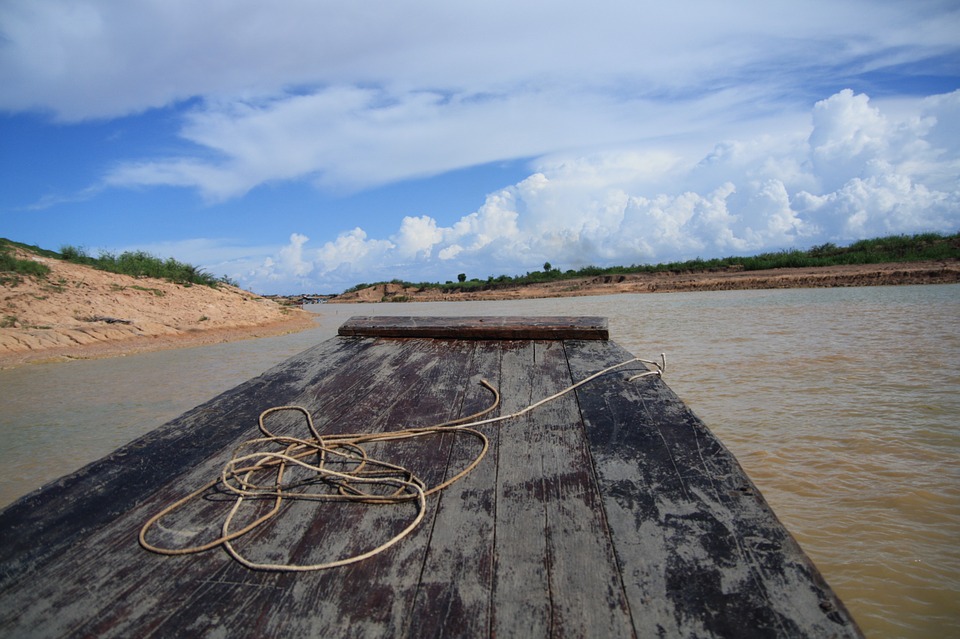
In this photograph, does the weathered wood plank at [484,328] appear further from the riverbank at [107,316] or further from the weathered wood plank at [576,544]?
the riverbank at [107,316]

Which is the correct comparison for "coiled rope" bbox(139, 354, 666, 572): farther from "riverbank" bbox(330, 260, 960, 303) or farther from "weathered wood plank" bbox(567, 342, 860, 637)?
"riverbank" bbox(330, 260, 960, 303)

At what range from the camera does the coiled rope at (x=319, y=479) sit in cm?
149

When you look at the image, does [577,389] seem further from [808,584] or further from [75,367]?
[75,367]

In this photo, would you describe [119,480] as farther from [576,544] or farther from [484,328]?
[484,328]

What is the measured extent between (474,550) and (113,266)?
1862cm

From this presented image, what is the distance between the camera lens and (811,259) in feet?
85.7

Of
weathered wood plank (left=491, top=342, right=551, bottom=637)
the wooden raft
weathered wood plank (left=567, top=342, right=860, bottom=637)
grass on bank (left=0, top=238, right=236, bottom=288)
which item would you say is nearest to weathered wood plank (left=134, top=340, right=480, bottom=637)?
the wooden raft

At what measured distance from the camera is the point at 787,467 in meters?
3.45

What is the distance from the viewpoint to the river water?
95.2 inches

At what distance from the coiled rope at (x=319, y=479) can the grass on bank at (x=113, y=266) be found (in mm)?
14091

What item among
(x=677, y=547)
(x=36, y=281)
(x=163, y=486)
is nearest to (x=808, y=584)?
(x=677, y=547)

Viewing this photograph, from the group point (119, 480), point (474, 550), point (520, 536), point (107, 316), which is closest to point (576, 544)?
point (520, 536)

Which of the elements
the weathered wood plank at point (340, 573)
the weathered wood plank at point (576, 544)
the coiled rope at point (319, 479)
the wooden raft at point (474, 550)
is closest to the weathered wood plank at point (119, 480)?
the wooden raft at point (474, 550)

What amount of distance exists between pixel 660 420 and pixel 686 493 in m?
0.58
